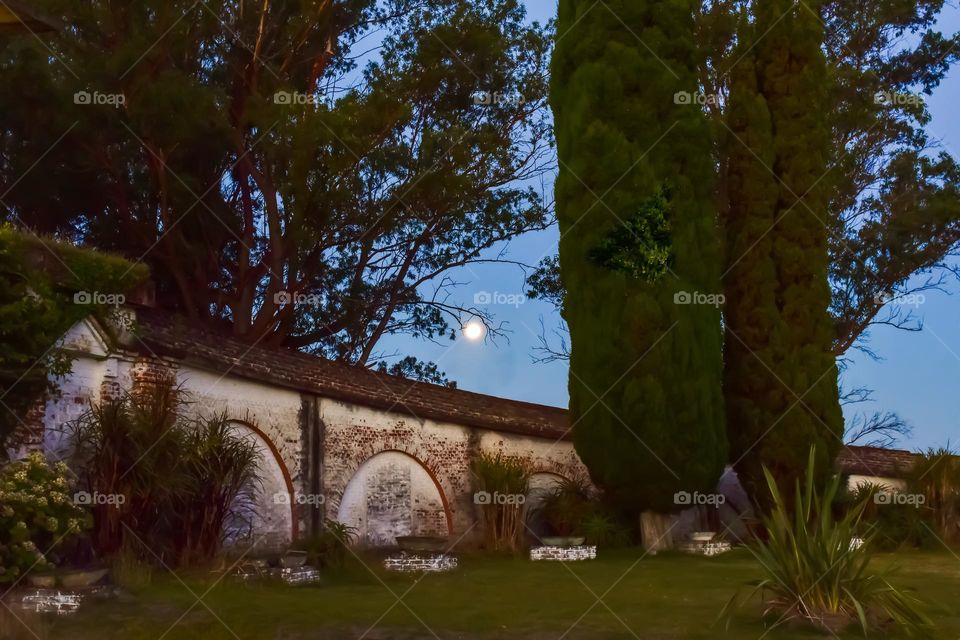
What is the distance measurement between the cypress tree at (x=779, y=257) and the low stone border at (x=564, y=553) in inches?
150

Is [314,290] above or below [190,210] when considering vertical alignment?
below

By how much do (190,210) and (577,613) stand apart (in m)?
15.5

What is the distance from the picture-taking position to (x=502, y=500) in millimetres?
15469

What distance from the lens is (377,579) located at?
36.7 ft

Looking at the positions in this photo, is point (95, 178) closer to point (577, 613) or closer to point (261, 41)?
point (261, 41)

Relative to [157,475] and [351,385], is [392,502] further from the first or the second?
[157,475]

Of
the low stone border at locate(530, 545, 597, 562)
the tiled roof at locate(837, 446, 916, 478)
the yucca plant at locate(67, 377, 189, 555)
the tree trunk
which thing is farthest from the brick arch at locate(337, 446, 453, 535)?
the tiled roof at locate(837, 446, 916, 478)

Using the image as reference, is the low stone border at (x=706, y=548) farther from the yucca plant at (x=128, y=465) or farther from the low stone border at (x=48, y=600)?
the low stone border at (x=48, y=600)

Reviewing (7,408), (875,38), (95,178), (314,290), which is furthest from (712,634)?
(875,38)

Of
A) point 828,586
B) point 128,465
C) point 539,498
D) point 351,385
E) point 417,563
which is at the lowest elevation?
point 417,563

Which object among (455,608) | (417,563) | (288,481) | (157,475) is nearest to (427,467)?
(288,481)

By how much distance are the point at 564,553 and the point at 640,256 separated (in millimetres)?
4664

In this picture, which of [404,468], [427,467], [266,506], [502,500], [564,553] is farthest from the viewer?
[427,467]

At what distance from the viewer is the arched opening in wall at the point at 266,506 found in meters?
13.3
